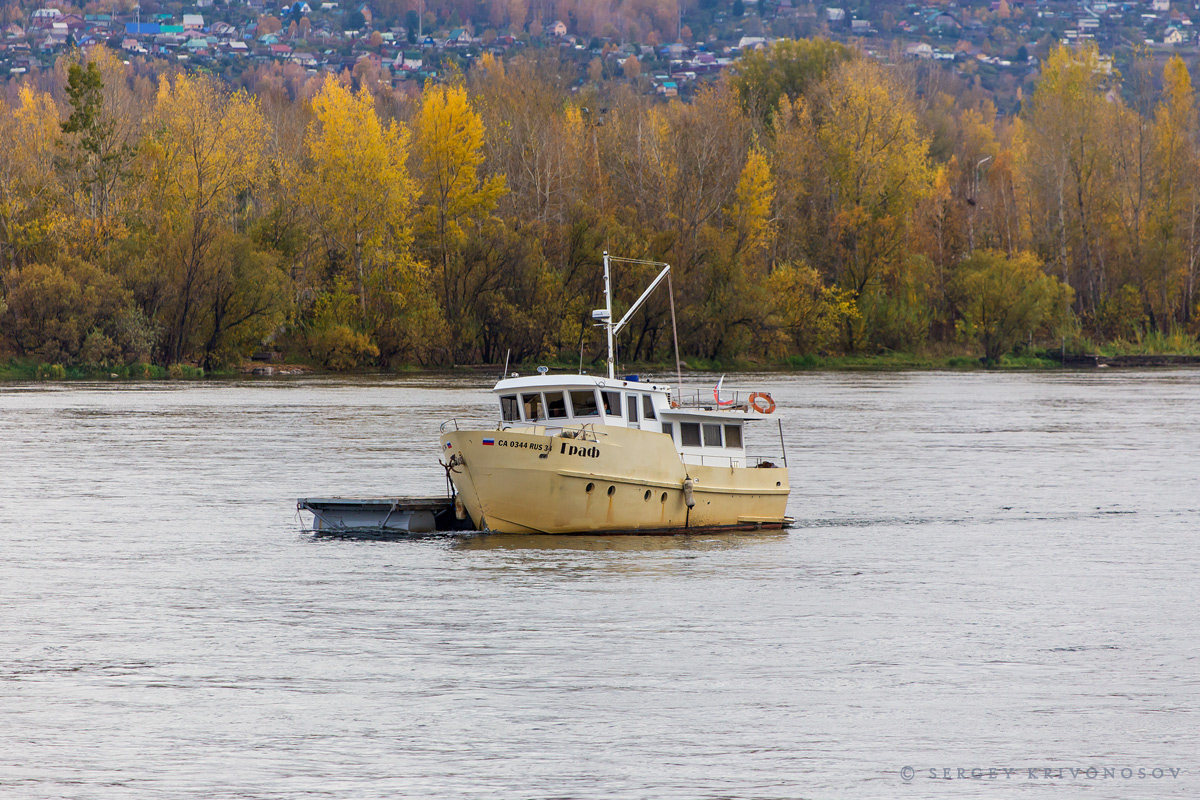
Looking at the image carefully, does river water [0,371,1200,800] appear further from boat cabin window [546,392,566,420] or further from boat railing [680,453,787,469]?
boat cabin window [546,392,566,420]

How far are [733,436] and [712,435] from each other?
2.95 feet

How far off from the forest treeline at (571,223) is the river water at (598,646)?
2333 inches

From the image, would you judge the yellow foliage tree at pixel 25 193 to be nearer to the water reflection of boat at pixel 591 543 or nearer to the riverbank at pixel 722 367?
the riverbank at pixel 722 367

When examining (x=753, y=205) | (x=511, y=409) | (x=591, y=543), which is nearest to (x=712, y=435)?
(x=591, y=543)

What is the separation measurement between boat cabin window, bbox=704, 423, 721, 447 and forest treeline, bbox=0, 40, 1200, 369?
66589mm

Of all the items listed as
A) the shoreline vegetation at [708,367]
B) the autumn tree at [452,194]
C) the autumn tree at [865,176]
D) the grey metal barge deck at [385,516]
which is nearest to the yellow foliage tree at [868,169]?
the autumn tree at [865,176]

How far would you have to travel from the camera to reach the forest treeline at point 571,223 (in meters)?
109

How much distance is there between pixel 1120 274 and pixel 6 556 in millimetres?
120336

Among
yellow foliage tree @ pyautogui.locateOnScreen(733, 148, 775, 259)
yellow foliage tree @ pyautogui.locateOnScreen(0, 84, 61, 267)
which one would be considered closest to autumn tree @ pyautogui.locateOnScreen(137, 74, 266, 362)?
yellow foliage tree @ pyautogui.locateOnScreen(0, 84, 61, 267)

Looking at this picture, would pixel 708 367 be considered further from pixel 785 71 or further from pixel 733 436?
pixel 733 436

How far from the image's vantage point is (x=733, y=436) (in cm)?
4022

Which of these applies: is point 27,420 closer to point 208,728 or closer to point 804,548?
point 804,548

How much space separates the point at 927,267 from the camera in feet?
422

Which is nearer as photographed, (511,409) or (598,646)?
(598,646)
